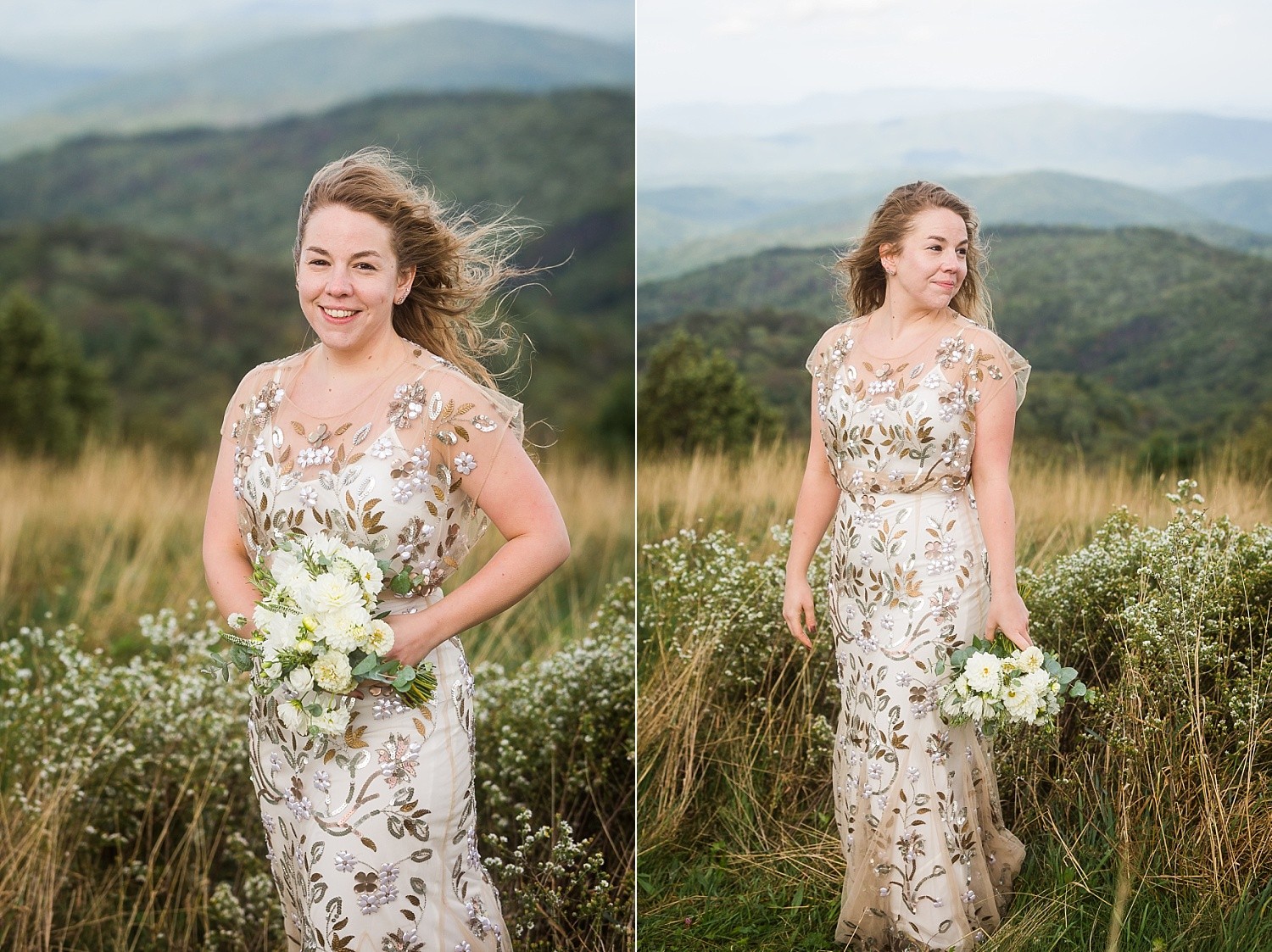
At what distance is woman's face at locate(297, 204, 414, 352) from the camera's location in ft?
9.06

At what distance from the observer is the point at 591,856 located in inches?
166

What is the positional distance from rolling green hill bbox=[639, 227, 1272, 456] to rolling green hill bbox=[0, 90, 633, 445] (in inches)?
491

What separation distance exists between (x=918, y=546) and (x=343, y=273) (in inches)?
65.1

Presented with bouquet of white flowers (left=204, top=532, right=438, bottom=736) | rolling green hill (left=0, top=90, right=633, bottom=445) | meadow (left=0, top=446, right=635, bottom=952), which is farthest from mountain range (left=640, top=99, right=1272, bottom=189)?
rolling green hill (left=0, top=90, right=633, bottom=445)

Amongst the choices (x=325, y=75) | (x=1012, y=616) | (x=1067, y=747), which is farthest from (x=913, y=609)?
(x=325, y=75)

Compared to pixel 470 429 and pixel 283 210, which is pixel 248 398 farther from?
pixel 283 210

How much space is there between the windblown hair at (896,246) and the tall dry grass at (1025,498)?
1.53 metres

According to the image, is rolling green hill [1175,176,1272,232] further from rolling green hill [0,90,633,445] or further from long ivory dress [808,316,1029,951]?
rolling green hill [0,90,633,445]

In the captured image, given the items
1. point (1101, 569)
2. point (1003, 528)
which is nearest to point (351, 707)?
point (1003, 528)

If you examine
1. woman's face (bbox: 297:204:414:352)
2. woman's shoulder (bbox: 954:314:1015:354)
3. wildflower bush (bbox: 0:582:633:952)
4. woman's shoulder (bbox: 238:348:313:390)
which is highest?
woman's face (bbox: 297:204:414:352)

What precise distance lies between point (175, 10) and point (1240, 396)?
73.9 feet

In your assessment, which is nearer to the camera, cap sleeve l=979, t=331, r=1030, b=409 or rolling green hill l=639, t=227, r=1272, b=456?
cap sleeve l=979, t=331, r=1030, b=409

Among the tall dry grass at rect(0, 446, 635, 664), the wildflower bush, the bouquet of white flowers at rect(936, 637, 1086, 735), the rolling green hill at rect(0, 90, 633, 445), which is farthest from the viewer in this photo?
the rolling green hill at rect(0, 90, 633, 445)

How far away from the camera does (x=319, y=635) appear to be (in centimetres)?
251
